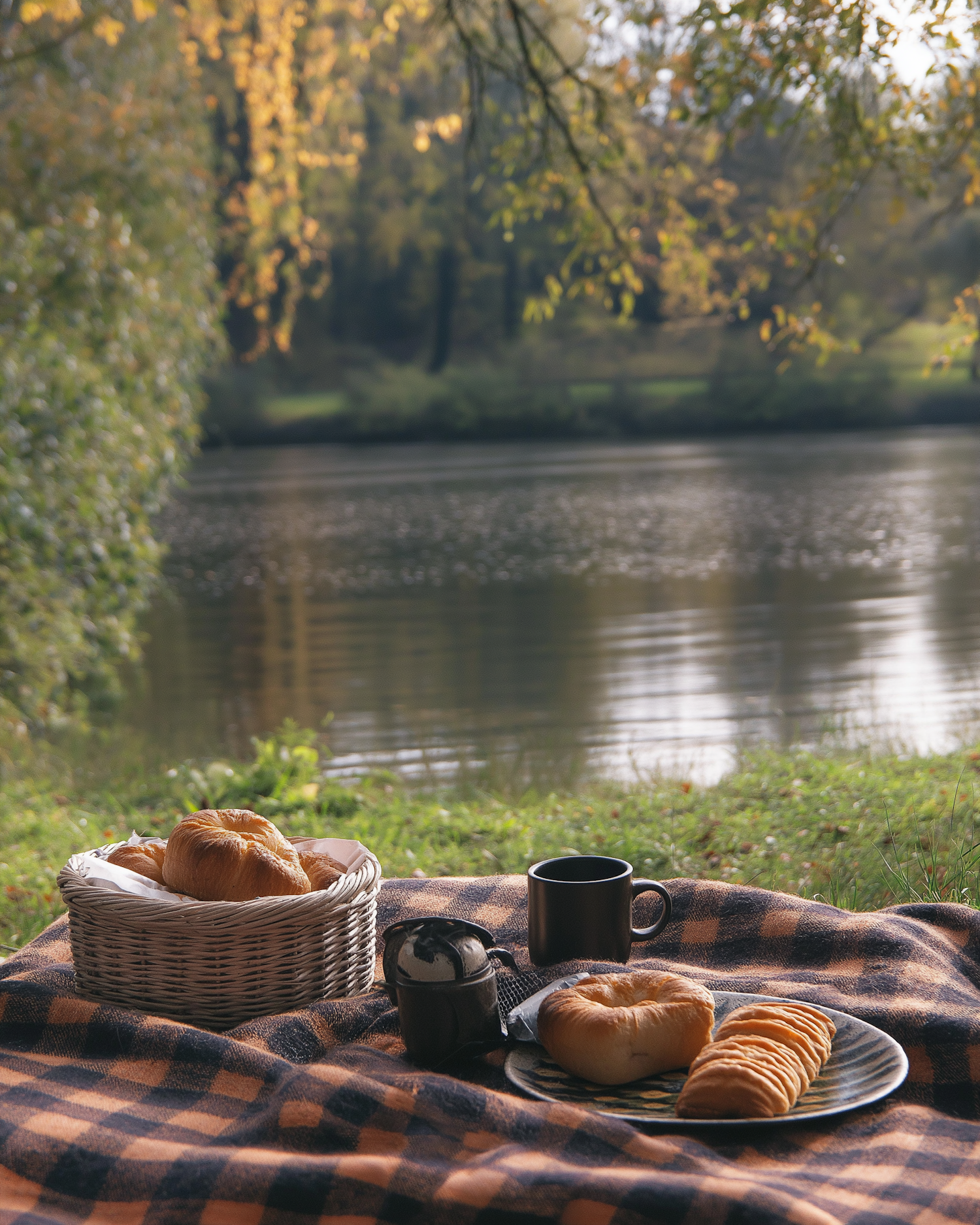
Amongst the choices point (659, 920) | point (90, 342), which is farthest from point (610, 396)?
point (659, 920)

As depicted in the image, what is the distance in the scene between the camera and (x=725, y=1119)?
1514 millimetres

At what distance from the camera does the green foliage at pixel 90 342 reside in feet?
24.3

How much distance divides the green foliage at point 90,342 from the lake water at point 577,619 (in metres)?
0.90

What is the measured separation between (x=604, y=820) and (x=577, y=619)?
700 cm

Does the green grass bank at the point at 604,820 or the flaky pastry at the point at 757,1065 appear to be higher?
the flaky pastry at the point at 757,1065

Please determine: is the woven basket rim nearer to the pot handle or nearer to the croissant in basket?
the croissant in basket

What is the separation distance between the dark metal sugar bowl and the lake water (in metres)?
3.88

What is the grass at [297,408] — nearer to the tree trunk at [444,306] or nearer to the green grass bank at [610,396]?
the green grass bank at [610,396]

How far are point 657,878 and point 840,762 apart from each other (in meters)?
1.86

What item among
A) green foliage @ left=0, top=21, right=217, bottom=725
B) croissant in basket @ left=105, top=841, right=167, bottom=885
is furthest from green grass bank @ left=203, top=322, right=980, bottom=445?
croissant in basket @ left=105, top=841, right=167, bottom=885

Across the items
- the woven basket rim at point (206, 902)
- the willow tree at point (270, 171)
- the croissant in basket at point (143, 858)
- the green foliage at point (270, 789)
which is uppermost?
the willow tree at point (270, 171)

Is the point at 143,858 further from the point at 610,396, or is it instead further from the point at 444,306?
the point at 444,306

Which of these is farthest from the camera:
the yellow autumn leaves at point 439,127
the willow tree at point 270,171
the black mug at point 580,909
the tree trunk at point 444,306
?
the tree trunk at point 444,306

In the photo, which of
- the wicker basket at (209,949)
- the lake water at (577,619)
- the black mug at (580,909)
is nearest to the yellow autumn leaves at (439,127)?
the lake water at (577,619)
